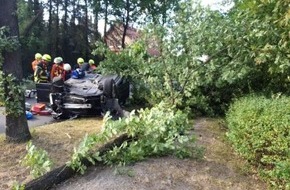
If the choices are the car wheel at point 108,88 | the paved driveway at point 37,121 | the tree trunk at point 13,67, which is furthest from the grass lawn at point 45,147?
the paved driveway at point 37,121

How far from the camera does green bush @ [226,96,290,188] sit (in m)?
4.53

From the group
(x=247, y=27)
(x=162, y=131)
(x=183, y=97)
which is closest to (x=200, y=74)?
(x=183, y=97)

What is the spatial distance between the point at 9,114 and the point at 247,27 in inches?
183

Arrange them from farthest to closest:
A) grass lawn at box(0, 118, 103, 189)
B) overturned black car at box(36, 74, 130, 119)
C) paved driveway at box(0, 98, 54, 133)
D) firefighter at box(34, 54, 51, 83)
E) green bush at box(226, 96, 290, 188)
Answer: firefighter at box(34, 54, 51, 83) < paved driveway at box(0, 98, 54, 133) < overturned black car at box(36, 74, 130, 119) < grass lawn at box(0, 118, 103, 189) < green bush at box(226, 96, 290, 188)

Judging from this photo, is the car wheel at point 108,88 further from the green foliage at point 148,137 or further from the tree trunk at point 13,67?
the green foliage at point 148,137

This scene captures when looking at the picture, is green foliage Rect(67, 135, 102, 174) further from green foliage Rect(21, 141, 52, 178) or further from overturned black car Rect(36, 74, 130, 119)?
overturned black car Rect(36, 74, 130, 119)

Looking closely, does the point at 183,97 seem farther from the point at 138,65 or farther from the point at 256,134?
the point at 256,134

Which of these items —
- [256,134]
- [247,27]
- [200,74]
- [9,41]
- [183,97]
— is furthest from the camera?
[183,97]

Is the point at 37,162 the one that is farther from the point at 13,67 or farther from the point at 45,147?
the point at 13,67

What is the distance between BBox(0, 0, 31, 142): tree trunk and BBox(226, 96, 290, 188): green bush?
3.64 metres

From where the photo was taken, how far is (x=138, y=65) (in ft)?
28.2

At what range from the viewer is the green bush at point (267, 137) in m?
4.53

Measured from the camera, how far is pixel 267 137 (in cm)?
488

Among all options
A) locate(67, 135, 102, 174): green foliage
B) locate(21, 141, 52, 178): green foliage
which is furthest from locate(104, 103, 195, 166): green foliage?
locate(21, 141, 52, 178): green foliage
